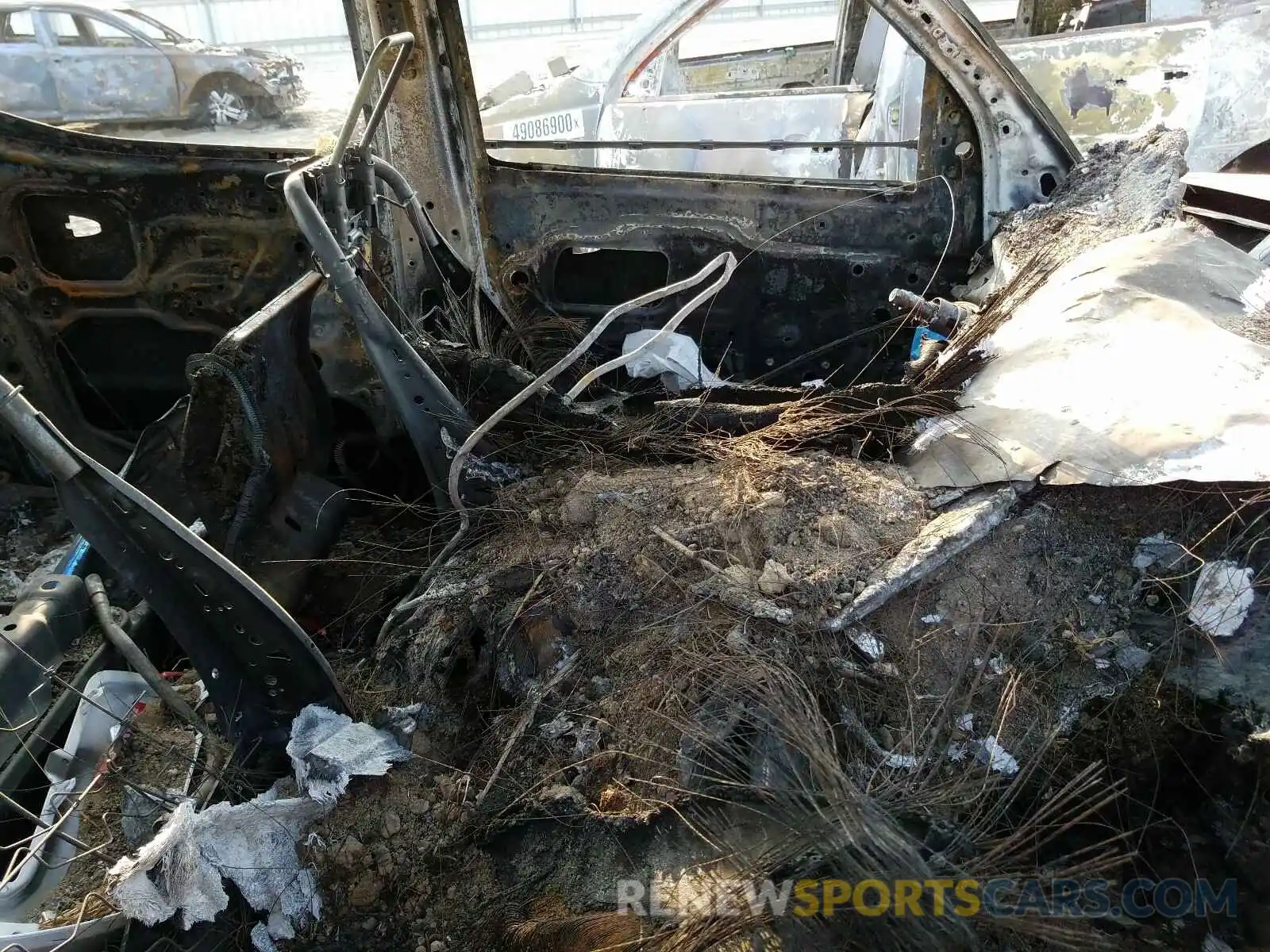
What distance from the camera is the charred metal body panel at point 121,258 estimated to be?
→ 9.14 ft

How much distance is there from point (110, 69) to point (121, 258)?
7.11 metres

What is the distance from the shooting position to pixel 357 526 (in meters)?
A: 2.53

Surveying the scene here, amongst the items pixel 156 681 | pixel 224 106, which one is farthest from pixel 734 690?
pixel 224 106

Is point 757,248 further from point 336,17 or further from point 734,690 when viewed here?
point 336,17

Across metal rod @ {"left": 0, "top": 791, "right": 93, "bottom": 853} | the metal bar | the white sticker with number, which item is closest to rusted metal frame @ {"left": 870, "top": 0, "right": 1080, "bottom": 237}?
the metal bar

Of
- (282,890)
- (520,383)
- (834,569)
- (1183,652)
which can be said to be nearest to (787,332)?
(520,383)

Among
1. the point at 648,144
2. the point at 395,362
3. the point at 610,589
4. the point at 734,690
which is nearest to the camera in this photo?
the point at 734,690

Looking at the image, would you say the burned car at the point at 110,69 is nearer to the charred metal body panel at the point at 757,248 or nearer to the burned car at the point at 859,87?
the burned car at the point at 859,87

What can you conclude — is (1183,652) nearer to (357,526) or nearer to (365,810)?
(365,810)

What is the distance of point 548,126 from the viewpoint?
656 centimetres

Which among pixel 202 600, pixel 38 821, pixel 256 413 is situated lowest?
pixel 38 821

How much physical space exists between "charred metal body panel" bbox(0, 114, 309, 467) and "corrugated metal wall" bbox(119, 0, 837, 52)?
12.1 meters

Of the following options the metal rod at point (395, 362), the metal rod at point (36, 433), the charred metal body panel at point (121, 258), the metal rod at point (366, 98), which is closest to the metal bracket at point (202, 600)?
the metal rod at point (36, 433)

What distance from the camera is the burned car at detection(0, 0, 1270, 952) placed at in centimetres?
152
